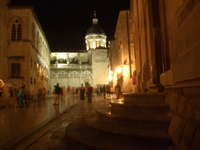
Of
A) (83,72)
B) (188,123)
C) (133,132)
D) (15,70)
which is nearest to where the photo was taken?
(188,123)

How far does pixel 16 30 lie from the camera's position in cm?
2586

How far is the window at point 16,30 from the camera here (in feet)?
84.8

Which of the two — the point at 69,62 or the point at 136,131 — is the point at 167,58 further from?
the point at 69,62

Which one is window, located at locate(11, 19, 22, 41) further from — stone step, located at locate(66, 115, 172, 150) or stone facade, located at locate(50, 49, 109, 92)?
stone facade, located at locate(50, 49, 109, 92)

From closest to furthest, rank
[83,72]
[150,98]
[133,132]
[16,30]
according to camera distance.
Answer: [133,132] → [150,98] → [16,30] → [83,72]

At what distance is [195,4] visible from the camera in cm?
237

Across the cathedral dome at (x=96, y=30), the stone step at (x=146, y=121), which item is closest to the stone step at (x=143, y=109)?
the stone step at (x=146, y=121)

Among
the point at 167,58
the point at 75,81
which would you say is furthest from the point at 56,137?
the point at 75,81

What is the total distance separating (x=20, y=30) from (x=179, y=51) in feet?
88.2

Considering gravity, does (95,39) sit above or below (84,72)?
above

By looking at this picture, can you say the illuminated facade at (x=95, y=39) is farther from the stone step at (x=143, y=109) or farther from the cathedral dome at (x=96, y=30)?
the stone step at (x=143, y=109)

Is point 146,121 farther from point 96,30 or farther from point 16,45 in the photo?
point 96,30

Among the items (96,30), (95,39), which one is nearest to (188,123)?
(95,39)

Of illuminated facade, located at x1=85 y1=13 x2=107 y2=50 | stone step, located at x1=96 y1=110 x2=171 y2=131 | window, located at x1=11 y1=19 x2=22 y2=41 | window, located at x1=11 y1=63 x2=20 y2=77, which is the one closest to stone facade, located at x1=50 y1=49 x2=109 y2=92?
illuminated facade, located at x1=85 y1=13 x2=107 y2=50
